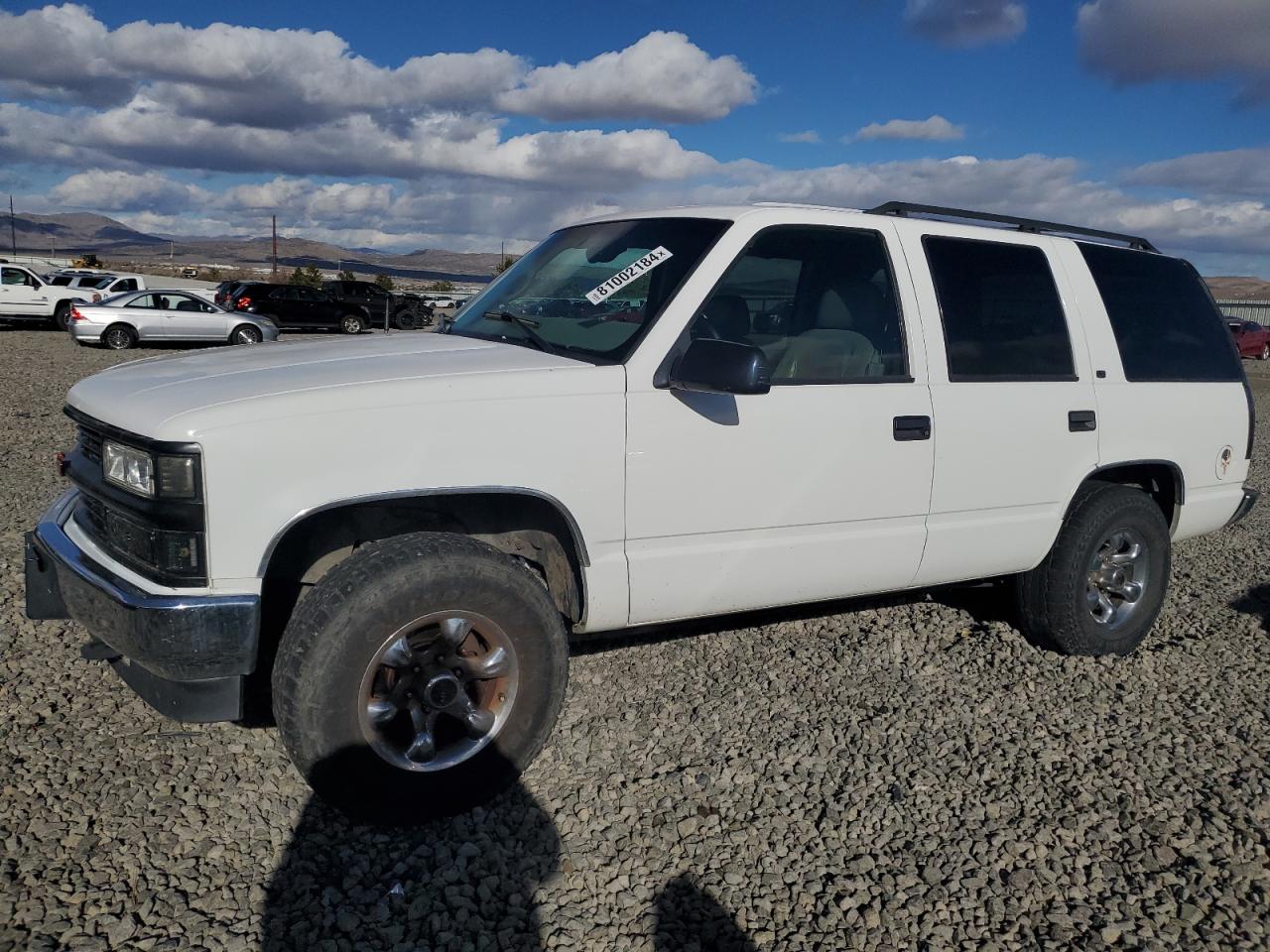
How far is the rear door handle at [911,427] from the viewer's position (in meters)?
3.88

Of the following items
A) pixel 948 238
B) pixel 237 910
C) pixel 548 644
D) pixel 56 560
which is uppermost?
pixel 948 238

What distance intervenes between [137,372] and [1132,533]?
4367 mm

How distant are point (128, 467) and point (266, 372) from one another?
0.52 m

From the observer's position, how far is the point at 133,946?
2594mm

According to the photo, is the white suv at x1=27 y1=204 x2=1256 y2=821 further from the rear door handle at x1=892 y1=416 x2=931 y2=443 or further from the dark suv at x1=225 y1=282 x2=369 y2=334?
the dark suv at x1=225 y1=282 x2=369 y2=334

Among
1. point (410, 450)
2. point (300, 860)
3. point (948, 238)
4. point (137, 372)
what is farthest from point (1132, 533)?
point (137, 372)

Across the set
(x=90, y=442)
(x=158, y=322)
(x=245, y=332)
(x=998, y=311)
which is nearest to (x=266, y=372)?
(x=90, y=442)

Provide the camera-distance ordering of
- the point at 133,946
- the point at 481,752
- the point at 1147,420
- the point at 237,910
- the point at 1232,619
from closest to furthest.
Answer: the point at 133,946
the point at 237,910
the point at 481,752
the point at 1147,420
the point at 1232,619

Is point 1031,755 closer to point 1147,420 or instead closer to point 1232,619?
point 1147,420

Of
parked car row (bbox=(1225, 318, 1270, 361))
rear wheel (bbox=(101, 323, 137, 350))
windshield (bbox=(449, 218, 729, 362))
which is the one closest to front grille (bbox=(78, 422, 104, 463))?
windshield (bbox=(449, 218, 729, 362))

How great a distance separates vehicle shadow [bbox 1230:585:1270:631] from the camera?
5.57m

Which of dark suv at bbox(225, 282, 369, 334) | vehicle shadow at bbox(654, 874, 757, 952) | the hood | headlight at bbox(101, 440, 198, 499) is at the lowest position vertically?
vehicle shadow at bbox(654, 874, 757, 952)

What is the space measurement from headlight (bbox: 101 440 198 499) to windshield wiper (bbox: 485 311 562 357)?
4.27 feet

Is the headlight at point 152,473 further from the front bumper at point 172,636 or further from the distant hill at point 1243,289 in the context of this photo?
the distant hill at point 1243,289
